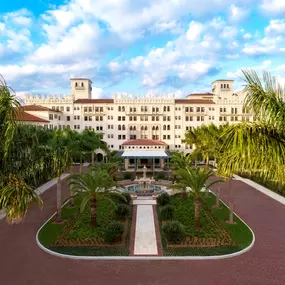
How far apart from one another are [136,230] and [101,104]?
166 ft

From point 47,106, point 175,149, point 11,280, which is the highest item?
point 47,106

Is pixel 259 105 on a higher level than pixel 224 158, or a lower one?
higher

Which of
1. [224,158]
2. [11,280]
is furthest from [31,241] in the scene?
[224,158]

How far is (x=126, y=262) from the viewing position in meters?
14.3

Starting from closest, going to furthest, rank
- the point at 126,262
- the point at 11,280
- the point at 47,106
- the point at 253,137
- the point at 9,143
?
the point at 253,137 → the point at 9,143 → the point at 11,280 → the point at 126,262 → the point at 47,106

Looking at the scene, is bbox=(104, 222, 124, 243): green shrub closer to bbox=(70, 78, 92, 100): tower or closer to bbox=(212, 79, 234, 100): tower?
bbox=(70, 78, 92, 100): tower

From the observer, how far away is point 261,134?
21.3 feet

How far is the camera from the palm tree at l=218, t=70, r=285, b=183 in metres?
6.39

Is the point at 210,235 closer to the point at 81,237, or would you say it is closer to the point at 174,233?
the point at 174,233

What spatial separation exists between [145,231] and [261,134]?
14.3 meters

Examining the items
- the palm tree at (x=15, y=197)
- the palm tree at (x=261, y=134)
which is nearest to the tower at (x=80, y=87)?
the palm tree at (x=15, y=197)

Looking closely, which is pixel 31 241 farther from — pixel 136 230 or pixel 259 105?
pixel 259 105

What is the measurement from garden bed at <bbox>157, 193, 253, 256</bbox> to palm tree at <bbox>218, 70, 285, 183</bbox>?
10301 millimetres

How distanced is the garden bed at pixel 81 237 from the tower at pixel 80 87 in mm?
55192
